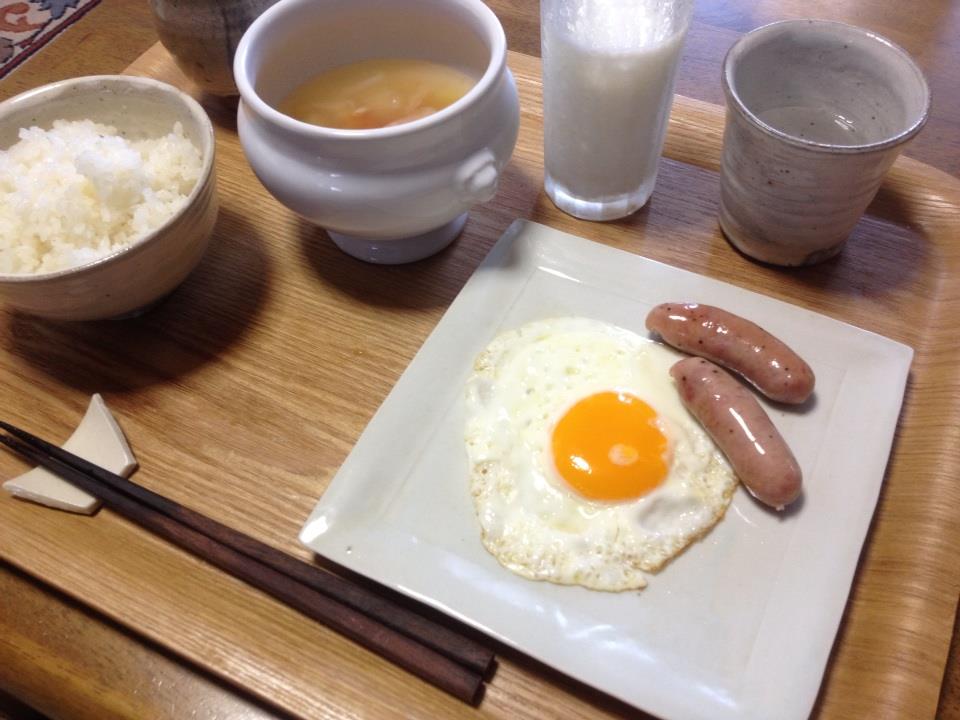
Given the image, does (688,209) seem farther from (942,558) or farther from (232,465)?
(232,465)

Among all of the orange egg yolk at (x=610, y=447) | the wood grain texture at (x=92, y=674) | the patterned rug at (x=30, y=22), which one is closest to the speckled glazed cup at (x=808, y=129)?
the orange egg yolk at (x=610, y=447)

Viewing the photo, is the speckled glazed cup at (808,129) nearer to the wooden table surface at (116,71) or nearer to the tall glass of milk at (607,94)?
the tall glass of milk at (607,94)

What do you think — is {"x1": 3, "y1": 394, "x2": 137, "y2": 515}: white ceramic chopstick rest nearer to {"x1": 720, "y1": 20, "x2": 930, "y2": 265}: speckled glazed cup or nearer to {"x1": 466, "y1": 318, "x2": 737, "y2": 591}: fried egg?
{"x1": 466, "y1": 318, "x2": 737, "y2": 591}: fried egg

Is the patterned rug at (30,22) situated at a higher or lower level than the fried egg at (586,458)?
higher

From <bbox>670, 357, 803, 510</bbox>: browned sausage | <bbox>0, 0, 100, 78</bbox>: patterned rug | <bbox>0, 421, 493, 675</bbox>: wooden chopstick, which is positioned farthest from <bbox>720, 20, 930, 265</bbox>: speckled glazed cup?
<bbox>0, 0, 100, 78</bbox>: patterned rug

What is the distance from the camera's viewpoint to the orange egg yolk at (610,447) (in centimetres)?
118

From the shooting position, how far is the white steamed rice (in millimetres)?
1279

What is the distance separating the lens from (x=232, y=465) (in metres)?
1.24

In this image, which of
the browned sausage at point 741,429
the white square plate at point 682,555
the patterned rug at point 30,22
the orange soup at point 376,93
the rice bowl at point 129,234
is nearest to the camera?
the white square plate at point 682,555

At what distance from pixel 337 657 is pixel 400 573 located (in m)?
0.14

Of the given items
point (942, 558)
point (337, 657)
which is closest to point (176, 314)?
point (337, 657)

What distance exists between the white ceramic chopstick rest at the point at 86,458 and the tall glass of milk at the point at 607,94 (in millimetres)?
939

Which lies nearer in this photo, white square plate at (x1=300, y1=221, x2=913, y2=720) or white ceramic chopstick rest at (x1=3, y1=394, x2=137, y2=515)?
white square plate at (x1=300, y1=221, x2=913, y2=720)

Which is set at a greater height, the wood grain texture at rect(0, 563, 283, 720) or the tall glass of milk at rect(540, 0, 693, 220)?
the tall glass of milk at rect(540, 0, 693, 220)
